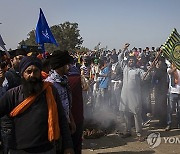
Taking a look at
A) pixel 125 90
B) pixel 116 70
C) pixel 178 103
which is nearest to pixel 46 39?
pixel 116 70

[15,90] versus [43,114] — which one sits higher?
[15,90]

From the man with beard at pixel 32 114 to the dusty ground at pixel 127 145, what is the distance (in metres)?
3.65

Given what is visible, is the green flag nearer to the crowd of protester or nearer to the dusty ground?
the crowd of protester

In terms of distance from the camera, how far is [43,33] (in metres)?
10.2

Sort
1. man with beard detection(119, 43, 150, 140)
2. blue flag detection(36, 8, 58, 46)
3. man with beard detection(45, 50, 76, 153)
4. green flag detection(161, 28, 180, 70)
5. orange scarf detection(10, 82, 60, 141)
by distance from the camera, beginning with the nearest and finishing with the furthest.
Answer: orange scarf detection(10, 82, 60, 141) → man with beard detection(45, 50, 76, 153) → man with beard detection(119, 43, 150, 140) → green flag detection(161, 28, 180, 70) → blue flag detection(36, 8, 58, 46)

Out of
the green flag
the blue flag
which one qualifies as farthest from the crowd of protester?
the blue flag

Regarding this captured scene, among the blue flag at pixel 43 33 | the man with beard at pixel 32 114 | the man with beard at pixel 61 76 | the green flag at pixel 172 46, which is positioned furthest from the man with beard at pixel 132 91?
the man with beard at pixel 32 114

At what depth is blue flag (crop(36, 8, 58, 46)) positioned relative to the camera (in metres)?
10.1

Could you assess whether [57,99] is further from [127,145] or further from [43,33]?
[43,33]

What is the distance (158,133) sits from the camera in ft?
25.1

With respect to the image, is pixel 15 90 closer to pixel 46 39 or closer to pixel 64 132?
pixel 64 132

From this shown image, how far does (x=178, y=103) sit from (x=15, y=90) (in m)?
5.68

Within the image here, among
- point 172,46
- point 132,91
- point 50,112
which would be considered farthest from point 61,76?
point 172,46

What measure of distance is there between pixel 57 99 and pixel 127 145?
4.11 meters
